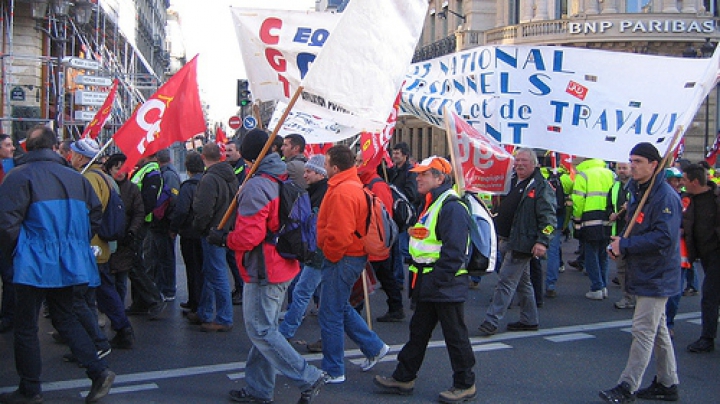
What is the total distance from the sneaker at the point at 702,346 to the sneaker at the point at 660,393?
167 centimetres

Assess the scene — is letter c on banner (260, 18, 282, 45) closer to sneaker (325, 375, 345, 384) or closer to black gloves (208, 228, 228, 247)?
black gloves (208, 228, 228, 247)

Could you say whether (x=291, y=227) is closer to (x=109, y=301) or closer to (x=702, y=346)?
(x=109, y=301)

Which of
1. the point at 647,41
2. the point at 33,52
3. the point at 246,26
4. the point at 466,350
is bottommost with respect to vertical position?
the point at 466,350

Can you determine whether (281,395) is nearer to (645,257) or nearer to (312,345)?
(312,345)

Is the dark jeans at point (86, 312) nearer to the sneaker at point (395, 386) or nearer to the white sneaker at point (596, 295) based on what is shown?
the sneaker at point (395, 386)

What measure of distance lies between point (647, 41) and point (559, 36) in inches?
125

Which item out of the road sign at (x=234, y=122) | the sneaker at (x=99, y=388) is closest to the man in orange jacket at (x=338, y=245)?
the sneaker at (x=99, y=388)

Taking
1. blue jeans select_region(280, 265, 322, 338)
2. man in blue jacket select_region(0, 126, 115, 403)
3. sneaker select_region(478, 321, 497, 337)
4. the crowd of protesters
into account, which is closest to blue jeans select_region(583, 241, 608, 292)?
the crowd of protesters

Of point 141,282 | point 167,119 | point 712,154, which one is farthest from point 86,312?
point 712,154

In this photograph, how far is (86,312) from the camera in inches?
230

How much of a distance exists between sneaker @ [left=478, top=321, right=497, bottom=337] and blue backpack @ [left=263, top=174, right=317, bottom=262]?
268 centimetres

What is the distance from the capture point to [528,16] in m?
32.0

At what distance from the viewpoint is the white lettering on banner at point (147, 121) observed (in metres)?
7.57

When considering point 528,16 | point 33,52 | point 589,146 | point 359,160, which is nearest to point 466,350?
point 589,146
